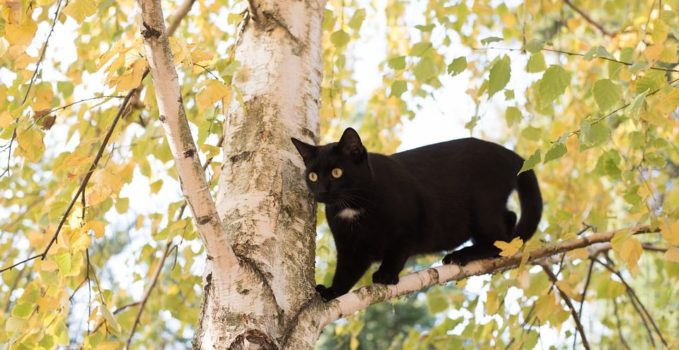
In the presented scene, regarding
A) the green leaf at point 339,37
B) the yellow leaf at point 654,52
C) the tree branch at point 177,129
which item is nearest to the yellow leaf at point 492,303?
the yellow leaf at point 654,52

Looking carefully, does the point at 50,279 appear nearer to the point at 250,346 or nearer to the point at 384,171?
the point at 250,346

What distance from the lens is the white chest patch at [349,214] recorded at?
8.01 ft

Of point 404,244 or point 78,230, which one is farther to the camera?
point 404,244

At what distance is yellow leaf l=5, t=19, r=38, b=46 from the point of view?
65.9 inches

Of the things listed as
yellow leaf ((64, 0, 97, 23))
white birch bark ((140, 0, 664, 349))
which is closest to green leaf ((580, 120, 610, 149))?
white birch bark ((140, 0, 664, 349))

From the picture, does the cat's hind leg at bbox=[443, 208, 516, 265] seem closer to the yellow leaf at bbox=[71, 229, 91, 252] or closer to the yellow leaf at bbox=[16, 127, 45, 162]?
the yellow leaf at bbox=[71, 229, 91, 252]

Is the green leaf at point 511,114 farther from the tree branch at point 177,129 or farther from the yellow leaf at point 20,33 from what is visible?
the yellow leaf at point 20,33

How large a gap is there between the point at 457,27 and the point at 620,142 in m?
1.24

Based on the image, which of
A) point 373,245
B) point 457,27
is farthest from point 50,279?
point 457,27

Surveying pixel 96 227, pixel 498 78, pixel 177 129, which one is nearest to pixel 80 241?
pixel 96 227

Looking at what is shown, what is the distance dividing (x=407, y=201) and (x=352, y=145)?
0.29 m

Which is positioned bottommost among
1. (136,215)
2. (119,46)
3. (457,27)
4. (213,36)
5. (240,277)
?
(240,277)

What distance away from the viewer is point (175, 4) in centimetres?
414

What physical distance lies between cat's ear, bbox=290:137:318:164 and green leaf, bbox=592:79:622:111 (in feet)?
2.74
